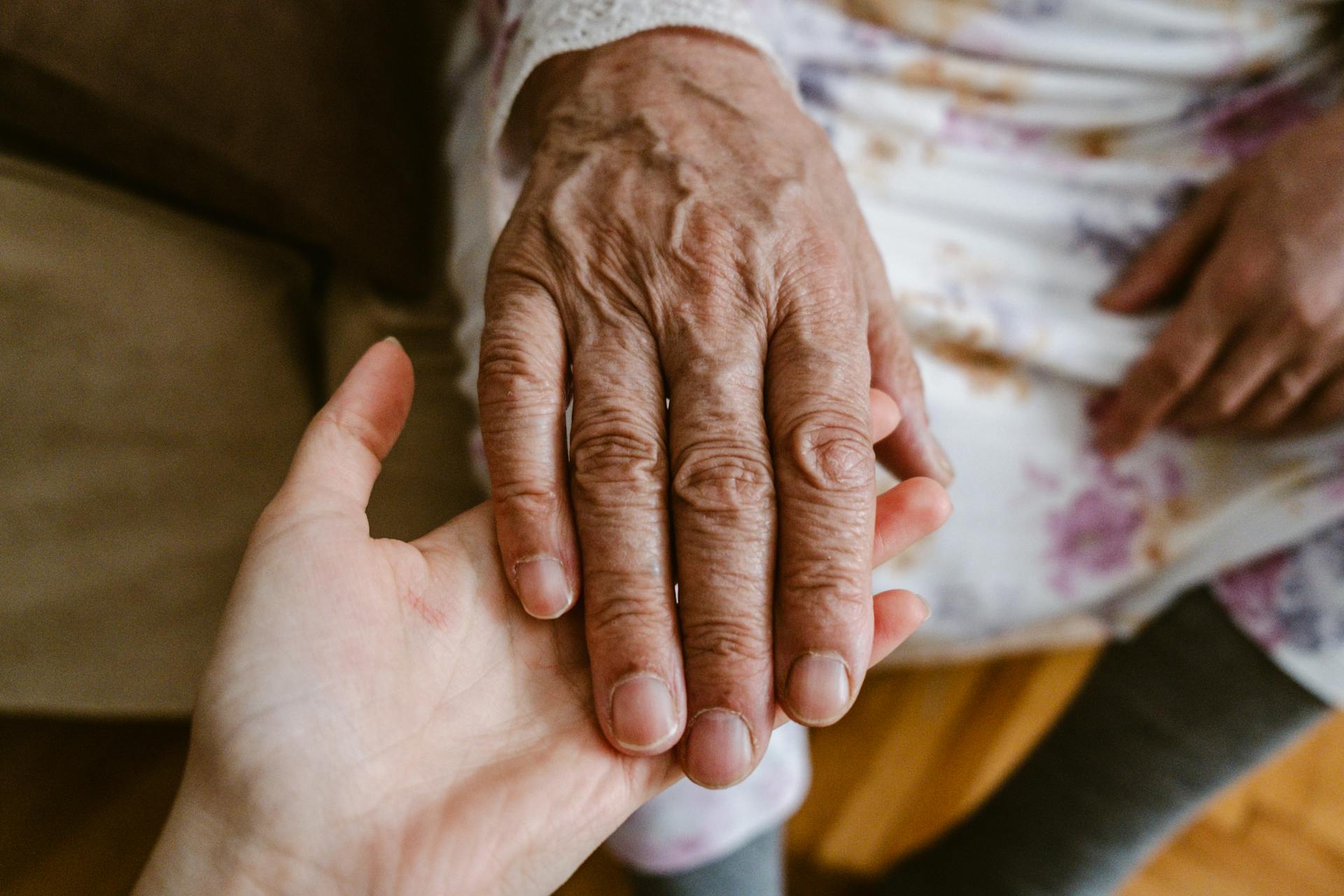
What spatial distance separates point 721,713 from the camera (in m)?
0.41

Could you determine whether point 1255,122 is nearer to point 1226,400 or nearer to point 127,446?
point 1226,400

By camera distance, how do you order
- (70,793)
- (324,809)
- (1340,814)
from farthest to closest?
1. (1340,814)
2. (70,793)
3. (324,809)

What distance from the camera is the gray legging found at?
70 centimetres


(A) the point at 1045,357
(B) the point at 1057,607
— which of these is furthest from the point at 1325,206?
(B) the point at 1057,607

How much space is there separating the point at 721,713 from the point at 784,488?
12 centimetres

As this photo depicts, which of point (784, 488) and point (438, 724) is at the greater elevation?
point (784, 488)

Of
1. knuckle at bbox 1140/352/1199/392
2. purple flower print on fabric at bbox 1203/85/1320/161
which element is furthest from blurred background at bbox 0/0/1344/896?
purple flower print on fabric at bbox 1203/85/1320/161

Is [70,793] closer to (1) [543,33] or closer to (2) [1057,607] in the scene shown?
(1) [543,33]

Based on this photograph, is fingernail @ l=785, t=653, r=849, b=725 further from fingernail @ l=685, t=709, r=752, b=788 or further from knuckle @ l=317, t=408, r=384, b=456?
knuckle @ l=317, t=408, r=384, b=456

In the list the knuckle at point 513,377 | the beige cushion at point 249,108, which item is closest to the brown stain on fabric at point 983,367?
the knuckle at point 513,377

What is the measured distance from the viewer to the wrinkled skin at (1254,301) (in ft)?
1.93

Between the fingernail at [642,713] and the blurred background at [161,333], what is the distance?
149mm

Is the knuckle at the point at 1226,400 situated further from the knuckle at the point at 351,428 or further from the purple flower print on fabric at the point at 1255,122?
the knuckle at the point at 351,428

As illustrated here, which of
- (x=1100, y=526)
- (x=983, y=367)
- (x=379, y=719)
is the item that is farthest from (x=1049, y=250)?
(x=379, y=719)
